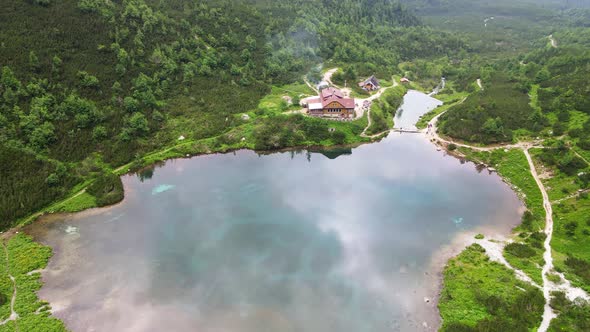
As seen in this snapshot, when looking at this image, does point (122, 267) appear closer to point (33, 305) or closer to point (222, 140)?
point (33, 305)

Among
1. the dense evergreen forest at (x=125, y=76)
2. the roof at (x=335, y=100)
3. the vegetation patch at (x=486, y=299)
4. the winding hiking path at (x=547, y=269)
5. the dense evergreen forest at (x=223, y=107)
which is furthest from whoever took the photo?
the roof at (x=335, y=100)

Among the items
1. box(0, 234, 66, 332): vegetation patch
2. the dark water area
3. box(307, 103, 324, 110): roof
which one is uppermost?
box(307, 103, 324, 110): roof

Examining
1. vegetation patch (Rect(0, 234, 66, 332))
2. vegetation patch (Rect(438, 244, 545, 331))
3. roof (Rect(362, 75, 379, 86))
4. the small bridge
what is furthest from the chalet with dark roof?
vegetation patch (Rect(0, 234, 66, 332))

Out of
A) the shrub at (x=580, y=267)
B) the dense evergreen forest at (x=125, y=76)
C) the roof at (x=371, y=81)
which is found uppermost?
the dense evergreen forest at (x=125, y=76)

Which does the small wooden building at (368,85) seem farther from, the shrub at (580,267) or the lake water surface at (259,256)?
the shrub at (580,267)

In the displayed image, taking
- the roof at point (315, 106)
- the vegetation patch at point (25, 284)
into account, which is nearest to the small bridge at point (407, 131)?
the roof at point (315, 106)

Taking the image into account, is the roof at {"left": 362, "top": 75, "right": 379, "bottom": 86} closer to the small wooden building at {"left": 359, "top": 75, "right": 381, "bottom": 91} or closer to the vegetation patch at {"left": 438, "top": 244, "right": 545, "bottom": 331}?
the small wooden building at {"left": 359, "top": 75, "right": 381, "bottom": 91}

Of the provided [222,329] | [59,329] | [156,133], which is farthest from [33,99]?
[222,329]

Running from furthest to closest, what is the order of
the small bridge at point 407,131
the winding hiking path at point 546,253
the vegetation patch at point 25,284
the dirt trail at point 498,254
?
the small bridge at point 407,131, the dirt trail at point 498,254, the winding hiking path at point 546,253, the vegetation patch at point 25,284

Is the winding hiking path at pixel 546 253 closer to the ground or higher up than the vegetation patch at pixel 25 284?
closer to the ground

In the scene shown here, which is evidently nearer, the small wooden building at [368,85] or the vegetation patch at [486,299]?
the vegetation patch at [486,299]

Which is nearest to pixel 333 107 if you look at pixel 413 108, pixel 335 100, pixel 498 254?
pixel 335 100
